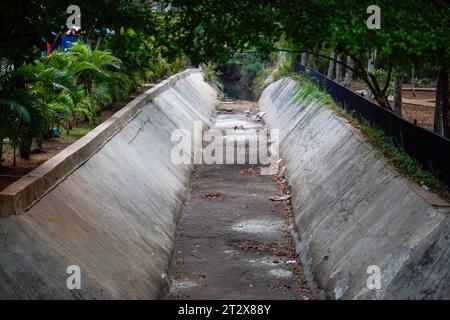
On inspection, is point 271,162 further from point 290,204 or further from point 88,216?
point 88,216

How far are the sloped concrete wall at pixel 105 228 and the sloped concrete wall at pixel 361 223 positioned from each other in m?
2.94

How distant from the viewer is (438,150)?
10.8m

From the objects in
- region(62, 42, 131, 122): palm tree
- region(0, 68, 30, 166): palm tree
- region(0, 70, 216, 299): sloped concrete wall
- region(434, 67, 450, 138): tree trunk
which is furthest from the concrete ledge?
region(434, 67, 450, 138): tree trunk

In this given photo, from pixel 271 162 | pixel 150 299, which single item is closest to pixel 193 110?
pixel 271 162

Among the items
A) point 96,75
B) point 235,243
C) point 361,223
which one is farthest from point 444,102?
point 96,75

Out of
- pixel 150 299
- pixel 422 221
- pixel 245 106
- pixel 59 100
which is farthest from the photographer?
pixel 245 106

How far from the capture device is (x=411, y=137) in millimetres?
12320

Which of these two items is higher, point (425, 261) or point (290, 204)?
point (425, 261)

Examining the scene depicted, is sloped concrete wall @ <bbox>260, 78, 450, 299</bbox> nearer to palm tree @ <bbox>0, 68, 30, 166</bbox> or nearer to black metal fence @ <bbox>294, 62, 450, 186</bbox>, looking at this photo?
black metal fence @ <bbox>294, 62, 450, 186</bbox>

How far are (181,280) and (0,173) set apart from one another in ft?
12.5

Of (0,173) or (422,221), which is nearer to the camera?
(422,221)

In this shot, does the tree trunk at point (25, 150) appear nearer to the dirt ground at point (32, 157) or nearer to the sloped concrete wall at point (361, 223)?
the dirt ground at point (32, 157)

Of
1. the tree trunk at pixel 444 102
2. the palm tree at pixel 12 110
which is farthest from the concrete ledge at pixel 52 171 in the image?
the tree trunk at pixel 444 102

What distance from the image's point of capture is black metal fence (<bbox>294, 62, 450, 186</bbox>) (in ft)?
35.0
